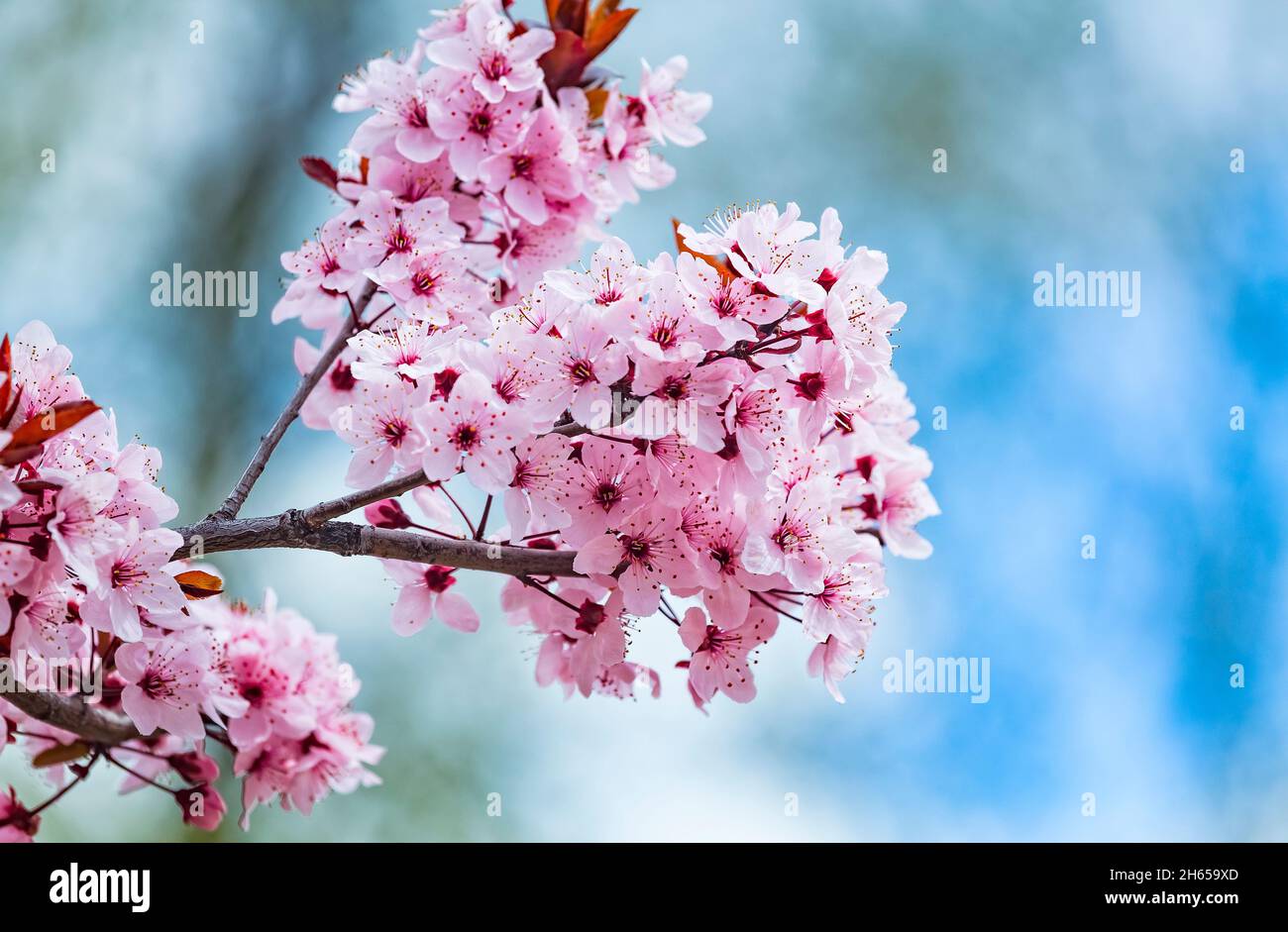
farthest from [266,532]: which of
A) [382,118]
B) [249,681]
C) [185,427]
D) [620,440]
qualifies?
[185,427]

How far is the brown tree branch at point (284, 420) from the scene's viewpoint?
4.78 ft

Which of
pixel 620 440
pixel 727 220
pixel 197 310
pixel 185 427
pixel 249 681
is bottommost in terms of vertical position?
pixel 249 681

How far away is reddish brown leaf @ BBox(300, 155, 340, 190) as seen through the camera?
1.90 m

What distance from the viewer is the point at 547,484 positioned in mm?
1380

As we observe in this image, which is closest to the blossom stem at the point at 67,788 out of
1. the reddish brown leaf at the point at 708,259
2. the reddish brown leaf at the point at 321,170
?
the reddish brown leaf at the point at 321,170

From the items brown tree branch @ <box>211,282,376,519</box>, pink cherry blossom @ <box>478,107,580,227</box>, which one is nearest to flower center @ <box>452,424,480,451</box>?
brown tree branch @ <box>211,282,376,519</box>

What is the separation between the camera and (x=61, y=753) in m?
1.70

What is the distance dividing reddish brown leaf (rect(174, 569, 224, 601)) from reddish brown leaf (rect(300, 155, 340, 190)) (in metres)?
0.73

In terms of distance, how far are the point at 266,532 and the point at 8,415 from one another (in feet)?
0.98

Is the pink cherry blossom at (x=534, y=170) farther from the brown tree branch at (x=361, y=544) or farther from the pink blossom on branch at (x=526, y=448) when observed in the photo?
the brown tree branch at (x=361, y=544)

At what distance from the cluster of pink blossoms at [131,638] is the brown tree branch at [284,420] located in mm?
104
